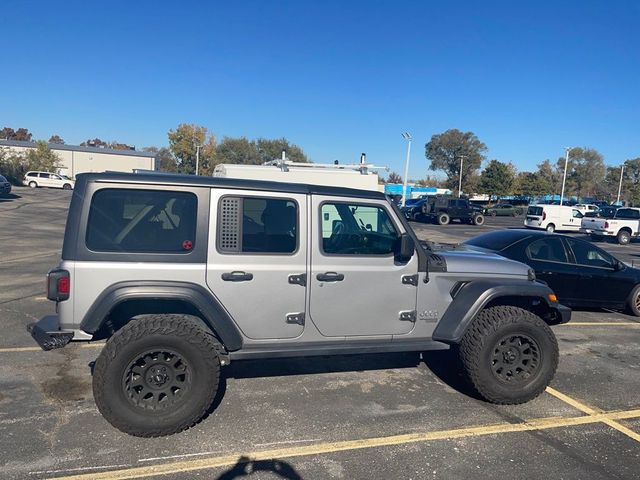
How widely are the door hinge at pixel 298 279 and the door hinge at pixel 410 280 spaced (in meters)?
0.91

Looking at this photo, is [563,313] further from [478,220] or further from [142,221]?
[478,220]

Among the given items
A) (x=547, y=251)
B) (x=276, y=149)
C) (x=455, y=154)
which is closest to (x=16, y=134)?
(x=276, y=149)

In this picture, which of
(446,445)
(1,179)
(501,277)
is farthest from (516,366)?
(1,179)

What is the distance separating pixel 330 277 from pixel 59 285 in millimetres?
2053

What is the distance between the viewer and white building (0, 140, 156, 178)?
69.4 m

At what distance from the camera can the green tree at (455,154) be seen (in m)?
94.2

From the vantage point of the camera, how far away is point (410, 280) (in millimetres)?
4375

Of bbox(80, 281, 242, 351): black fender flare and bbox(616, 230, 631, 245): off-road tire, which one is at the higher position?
bbox(80, 281, 242, 351): black fender flare

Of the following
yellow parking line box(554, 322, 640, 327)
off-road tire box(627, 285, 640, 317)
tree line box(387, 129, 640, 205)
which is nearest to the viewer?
yellow parking line box(554, 322, 640, 327)

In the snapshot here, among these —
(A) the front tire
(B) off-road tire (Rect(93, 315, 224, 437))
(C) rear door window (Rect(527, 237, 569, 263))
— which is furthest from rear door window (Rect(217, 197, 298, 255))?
(A) the front tire

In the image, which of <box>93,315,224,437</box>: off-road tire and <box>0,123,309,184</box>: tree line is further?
<box>0,123,309,184</box>: tree line

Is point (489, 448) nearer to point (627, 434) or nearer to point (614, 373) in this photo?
point (627, 434)

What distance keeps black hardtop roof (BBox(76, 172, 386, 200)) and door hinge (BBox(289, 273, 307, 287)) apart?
0.70 metres

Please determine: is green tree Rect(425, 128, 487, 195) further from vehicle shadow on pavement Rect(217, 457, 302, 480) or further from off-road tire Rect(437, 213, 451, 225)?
vehicle shadow on pavement Rect(217, 457, 302, 480)
